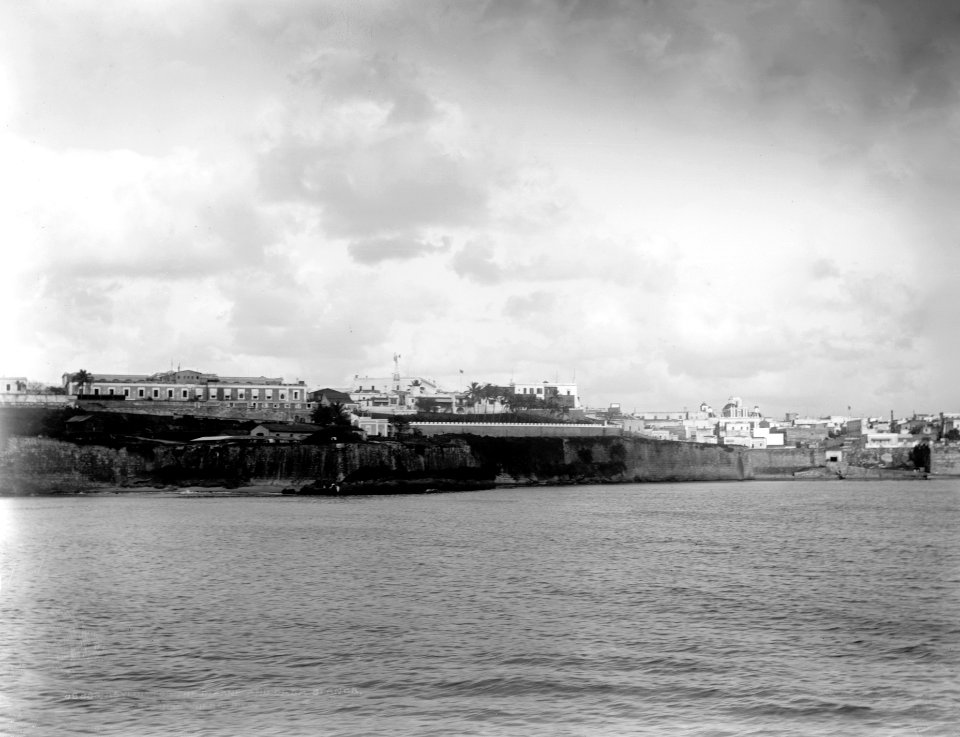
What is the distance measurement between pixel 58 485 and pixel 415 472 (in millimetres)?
30227

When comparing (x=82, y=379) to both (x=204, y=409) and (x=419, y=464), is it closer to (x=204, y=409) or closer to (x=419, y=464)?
(x=204, y=409)

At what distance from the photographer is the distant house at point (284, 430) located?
93.4 meters

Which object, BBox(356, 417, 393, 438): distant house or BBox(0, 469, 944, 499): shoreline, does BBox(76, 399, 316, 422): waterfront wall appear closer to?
BBox(356, 417, 393, 438): distant house

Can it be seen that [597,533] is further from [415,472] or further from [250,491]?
[415,472]

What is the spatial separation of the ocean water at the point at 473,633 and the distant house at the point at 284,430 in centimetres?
4489

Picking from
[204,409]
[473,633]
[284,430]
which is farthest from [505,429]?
[473,633]

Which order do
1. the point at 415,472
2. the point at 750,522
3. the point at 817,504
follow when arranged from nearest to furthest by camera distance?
the point at 750,522, the point at 817,504, the point at 415,472

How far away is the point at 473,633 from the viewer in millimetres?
24312

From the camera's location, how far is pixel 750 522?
57094 mm

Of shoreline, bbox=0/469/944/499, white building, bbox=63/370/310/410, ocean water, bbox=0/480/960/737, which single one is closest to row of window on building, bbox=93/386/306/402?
white building, bbox=63/370/310/410

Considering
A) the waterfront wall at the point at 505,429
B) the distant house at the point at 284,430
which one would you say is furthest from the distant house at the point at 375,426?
the distant house at the point at 284,430

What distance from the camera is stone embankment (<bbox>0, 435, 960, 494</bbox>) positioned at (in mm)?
77438

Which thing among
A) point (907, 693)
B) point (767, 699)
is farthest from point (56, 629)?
point (907, 693)

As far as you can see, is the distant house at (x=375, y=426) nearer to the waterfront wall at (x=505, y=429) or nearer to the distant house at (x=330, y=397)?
the waterfront wall at (x=505, y=429)
